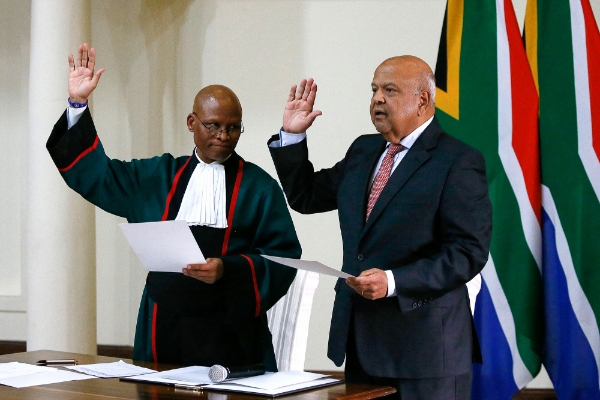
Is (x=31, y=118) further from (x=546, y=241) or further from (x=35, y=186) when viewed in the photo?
(x=546, y=241)

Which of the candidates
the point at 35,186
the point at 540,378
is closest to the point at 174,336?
the point at 35,186

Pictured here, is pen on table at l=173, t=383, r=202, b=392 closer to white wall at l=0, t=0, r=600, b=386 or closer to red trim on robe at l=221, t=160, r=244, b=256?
red trim on robe at l=221, t=160, r=244, b=256

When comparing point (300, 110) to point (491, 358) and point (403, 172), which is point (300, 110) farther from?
point (491, 358)

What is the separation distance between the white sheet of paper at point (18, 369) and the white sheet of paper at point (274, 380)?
653mm

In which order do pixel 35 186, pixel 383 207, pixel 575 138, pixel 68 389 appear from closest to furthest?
pixel 68 389, pixel 383 207, pixel 575 138, pixel 35 186

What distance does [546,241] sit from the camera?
343 centimetres

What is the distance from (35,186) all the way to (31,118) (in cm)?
37

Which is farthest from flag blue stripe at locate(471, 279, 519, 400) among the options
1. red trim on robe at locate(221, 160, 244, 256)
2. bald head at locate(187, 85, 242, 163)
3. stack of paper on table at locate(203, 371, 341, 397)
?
stack of paper on table at locate(203, 371, 341, 397)

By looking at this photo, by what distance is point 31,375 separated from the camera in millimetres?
2281

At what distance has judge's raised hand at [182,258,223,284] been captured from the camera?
2498mm

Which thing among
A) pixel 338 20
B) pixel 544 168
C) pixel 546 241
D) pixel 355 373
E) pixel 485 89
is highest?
pixel 338 20

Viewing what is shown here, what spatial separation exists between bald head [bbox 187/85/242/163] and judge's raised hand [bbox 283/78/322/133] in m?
0.38

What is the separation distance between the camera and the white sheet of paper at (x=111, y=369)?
229 centimetres

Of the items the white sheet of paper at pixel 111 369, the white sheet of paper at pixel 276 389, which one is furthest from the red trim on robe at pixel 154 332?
the white sheet of paper at pixel 276 389
